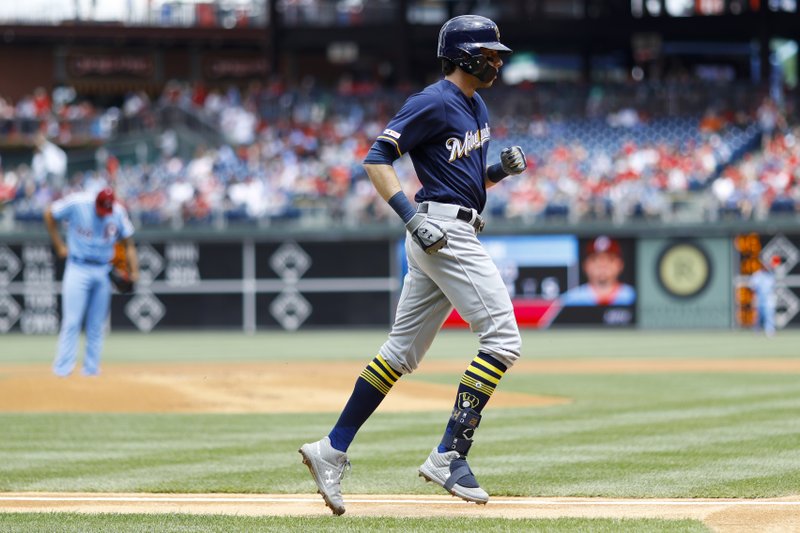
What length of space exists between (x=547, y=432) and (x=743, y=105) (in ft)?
85.1

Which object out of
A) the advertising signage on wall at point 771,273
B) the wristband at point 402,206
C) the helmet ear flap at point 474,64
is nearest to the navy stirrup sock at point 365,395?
the wristband at point 402,206

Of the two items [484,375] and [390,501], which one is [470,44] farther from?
[390,501]

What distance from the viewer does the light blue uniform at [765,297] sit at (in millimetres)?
25703

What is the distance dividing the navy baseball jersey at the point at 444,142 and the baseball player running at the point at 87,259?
8302 millimetres

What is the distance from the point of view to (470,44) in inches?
240

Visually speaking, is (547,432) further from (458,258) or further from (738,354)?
(738,354)

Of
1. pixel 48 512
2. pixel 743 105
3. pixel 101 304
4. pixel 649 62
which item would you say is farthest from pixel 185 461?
pixel 649 62

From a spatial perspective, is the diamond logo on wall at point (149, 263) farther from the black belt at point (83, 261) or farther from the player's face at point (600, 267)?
the black belt at point (83, 261)

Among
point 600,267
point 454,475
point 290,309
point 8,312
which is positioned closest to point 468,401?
point 454,475

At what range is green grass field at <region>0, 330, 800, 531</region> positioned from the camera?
618 cm

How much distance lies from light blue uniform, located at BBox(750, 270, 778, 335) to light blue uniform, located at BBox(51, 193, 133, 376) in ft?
50.5

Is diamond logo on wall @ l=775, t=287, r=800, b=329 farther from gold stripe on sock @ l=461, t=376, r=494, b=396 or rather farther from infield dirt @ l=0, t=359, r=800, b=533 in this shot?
gold stripe on sock @ l=461, t=376, r=494, b=396

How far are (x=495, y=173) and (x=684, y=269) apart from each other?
76.7 ft

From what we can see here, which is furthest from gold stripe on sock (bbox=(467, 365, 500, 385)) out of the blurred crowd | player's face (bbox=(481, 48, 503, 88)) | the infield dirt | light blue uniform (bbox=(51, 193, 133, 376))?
the blurred crowd
